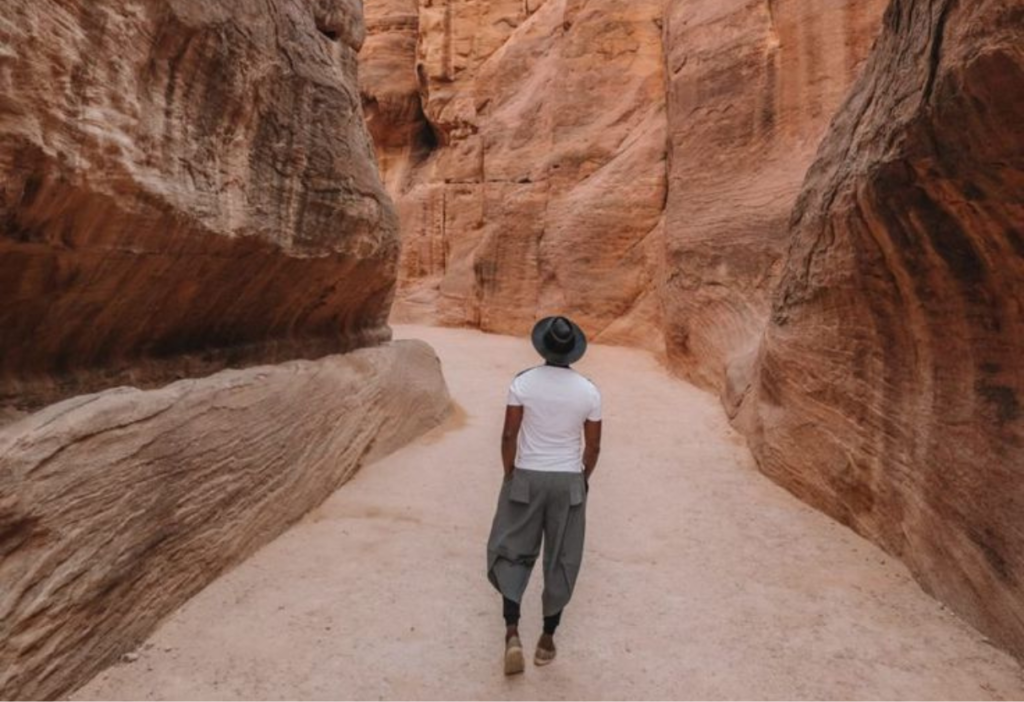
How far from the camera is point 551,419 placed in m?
3.35

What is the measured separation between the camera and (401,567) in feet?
14.7

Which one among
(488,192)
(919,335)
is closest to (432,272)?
Answer: (488,192)

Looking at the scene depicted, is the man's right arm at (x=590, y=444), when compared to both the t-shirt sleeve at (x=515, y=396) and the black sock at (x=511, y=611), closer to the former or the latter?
the t-shirt sleeve at (x=515, y=396)

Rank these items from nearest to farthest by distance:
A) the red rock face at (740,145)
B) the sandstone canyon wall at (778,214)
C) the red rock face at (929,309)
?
the red rock face at (929,309) → the sandstone canyon wall at (778,214) → the red rock face at (740,145)

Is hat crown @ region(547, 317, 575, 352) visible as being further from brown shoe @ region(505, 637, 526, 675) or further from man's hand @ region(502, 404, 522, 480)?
brown shoe @ region(505, 637, 526, 675)

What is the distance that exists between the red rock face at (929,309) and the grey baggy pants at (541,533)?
7.03 feet

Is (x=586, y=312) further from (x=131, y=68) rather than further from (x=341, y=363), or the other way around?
(x=131, y=68)

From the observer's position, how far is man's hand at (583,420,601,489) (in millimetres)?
3449

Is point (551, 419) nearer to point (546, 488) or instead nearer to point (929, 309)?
point (546, 488)

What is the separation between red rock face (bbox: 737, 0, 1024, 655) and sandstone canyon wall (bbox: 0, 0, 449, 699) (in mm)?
3978

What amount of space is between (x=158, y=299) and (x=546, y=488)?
294cm

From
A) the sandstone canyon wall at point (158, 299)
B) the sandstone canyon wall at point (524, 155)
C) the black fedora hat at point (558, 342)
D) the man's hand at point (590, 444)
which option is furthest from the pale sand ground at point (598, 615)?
the sandstone canyon wall at point (524, 155)

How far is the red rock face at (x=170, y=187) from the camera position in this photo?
3.28 m

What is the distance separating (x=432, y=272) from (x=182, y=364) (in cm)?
1690
